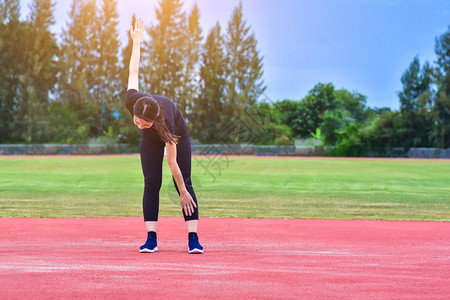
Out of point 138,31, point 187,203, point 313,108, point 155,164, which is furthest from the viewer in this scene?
point 313,108

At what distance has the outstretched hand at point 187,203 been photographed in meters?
5.48

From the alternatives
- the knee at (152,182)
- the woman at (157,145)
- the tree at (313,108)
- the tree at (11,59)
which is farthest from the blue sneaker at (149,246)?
the tree at (313,108)

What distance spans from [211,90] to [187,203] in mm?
52382

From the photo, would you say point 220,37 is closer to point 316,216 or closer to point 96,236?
point 316,216

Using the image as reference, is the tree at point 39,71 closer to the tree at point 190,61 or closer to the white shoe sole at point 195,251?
the tree at point 190,61

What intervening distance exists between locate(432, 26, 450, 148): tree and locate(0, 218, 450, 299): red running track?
136 ft

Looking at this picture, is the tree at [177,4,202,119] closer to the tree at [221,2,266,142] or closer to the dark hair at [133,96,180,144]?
the tree at [221,2,266,142]

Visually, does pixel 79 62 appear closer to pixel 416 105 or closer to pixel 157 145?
pixel 416 105

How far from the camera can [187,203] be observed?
555 cm

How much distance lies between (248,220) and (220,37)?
5083 centimetres

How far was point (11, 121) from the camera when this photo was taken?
5397 cm

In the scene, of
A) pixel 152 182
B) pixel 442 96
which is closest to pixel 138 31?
pixel 152 182

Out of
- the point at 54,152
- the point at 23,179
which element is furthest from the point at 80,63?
the point at 23,179

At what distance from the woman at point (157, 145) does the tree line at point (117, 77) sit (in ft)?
150
